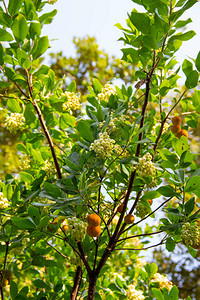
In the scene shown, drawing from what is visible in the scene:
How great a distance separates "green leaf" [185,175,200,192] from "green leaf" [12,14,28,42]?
3.12ft

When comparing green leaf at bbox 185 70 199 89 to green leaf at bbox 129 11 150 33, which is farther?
green leaf at bbox 185 70 199 89

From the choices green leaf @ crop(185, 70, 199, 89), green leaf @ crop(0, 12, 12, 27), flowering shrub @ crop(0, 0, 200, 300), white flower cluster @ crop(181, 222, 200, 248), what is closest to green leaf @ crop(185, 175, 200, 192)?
flowering shrub @ crop(0, 0, 200, 300)

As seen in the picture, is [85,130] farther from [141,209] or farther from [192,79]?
[192,79]

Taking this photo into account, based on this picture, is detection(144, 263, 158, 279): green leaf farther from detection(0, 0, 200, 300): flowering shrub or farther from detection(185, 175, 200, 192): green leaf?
detection(185, 175, 200, 192): green leaf

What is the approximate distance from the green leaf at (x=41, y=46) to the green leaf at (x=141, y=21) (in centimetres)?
42

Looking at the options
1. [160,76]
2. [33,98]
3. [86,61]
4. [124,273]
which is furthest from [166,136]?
[86,61]

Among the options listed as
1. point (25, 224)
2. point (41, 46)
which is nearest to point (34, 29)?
point (41, 46)

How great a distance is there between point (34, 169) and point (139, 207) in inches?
27.3

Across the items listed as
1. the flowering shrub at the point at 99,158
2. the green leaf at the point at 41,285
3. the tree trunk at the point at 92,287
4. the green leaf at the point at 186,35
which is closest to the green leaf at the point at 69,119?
the flowering shrub at the point at 99,158

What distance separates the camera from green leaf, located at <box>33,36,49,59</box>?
1.54 meters

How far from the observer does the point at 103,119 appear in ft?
4.99

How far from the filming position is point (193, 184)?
129cm

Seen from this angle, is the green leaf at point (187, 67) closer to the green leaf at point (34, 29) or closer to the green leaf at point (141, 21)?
the green leaf at point (141, 21)

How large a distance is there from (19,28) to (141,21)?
533 mm
